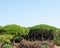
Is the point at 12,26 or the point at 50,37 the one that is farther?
the point at 12,26

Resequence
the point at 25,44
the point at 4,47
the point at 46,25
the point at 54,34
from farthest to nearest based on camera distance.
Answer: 1. the point at 46,25
2. the point at 54,34
3. the point at 25,44
4. the point at 4,47

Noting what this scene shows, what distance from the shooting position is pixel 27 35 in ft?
122

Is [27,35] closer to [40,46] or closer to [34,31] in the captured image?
[34,31]

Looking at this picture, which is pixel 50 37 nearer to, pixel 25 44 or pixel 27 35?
pixel 27 35

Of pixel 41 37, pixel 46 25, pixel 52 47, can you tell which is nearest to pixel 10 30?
pixel 46 25

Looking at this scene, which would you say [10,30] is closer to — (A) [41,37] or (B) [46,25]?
(B) [46,25]

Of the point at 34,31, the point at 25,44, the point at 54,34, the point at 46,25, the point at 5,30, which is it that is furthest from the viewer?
the point at 5,30

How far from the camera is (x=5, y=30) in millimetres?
43812

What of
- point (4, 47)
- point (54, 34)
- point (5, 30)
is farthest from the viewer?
point (5, 30)

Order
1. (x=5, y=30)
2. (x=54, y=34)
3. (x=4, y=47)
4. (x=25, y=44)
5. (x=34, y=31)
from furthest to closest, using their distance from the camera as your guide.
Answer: (x=5, y=30) < (x=34, y=31) < (x=54, y=34) < (x=25, y=44) < (x=4, y=47)

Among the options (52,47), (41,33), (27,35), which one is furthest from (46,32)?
(52,47)

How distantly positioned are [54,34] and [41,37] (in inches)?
91.0

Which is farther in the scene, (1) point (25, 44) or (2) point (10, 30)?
(2) point (10, 30)

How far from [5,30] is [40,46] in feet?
81.3
